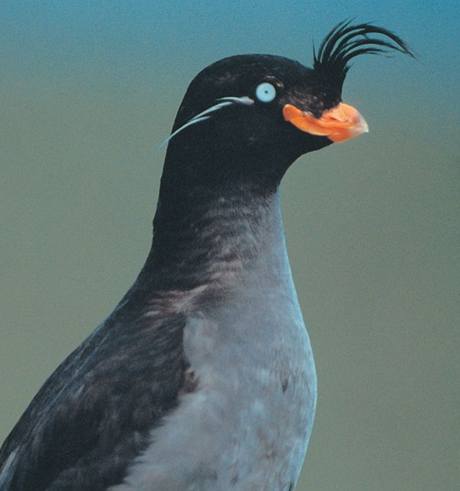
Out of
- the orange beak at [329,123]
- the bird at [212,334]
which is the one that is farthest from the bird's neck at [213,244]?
the orange beak at [329,123]

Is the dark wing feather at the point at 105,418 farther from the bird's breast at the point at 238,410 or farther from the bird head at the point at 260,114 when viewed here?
the bird head at the point at 260,114

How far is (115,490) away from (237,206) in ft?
1.40

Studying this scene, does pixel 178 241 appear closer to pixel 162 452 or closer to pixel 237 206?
pixel 237 206

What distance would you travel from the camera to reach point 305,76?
1.75 m

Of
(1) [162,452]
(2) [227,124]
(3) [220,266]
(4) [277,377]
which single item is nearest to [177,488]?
(1) [162,452]

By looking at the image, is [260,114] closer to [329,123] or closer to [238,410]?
[329,123]

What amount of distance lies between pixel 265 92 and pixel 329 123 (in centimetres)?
10

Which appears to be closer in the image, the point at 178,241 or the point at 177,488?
the point at 177,488

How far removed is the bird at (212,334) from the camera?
5.41 ft

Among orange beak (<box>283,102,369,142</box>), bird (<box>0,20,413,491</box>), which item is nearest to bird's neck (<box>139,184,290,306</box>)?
bird (<box>0,20,413,491</box>)

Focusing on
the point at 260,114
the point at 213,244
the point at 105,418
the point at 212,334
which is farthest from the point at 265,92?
the point at 105,418

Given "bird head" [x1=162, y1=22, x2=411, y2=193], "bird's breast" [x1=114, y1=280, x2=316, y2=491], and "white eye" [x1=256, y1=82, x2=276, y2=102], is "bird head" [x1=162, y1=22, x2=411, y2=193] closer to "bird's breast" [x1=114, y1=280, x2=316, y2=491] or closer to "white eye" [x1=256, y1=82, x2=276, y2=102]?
"white eye" [x1=256, y1=82, x2=276, y2=102]

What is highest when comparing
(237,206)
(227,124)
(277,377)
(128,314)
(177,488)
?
(227,124)

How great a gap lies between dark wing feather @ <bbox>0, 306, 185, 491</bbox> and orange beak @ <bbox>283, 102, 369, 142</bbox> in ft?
1.04
